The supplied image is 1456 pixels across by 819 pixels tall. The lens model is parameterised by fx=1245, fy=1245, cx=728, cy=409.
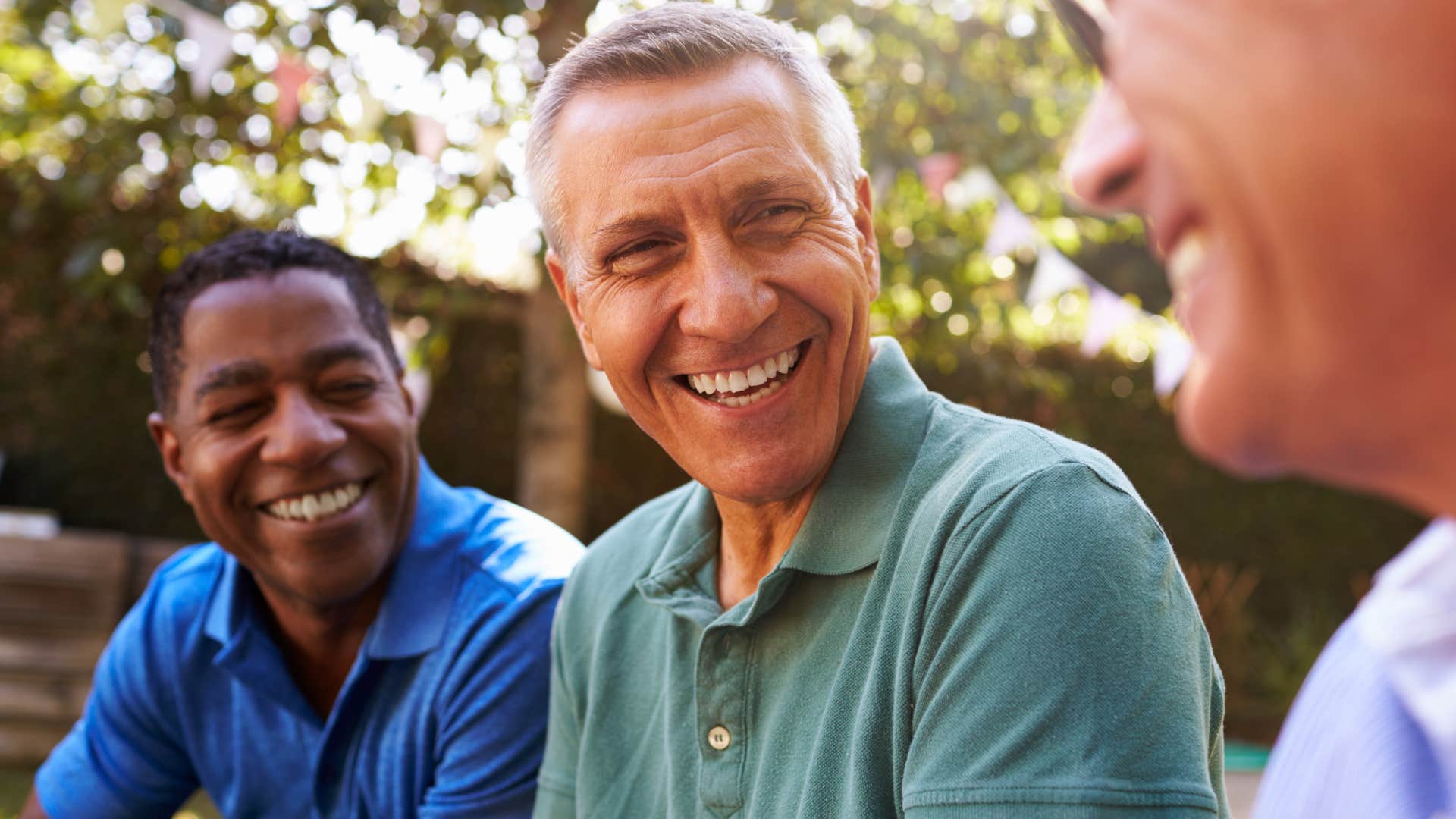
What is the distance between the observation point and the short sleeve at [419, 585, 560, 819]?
2.19 metres

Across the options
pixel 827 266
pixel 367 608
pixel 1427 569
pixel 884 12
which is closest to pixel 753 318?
pixel 827 266

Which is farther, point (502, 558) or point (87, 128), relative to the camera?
point (87, 128)

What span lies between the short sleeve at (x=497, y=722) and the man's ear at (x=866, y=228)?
36.0 inches

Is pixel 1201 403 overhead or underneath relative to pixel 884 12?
overhead

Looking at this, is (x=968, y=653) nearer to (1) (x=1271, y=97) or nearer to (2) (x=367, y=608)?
(1) (x=1271, y=97)

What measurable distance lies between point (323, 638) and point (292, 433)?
453 millimetres

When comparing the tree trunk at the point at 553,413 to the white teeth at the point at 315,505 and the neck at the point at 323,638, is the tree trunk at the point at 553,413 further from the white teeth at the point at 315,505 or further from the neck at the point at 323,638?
the white teeth at the point at 315,505

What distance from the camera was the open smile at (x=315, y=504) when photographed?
235 cm

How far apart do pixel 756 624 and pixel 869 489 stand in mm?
228

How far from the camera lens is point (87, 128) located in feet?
15.5

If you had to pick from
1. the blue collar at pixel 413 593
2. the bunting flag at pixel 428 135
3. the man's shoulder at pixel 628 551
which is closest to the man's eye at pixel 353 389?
the blue collar at pixel 413 593

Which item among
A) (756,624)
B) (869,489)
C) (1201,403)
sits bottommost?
(756,624)

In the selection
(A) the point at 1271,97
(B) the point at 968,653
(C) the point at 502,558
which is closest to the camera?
(A) the point at 1271,97

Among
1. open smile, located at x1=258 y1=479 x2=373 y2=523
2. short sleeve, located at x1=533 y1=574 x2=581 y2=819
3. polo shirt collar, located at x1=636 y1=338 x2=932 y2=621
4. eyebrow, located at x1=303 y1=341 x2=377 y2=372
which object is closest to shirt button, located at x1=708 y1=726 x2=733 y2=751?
polo shirt collar, located at x1=636 y1=338 x2=932 y2=621
